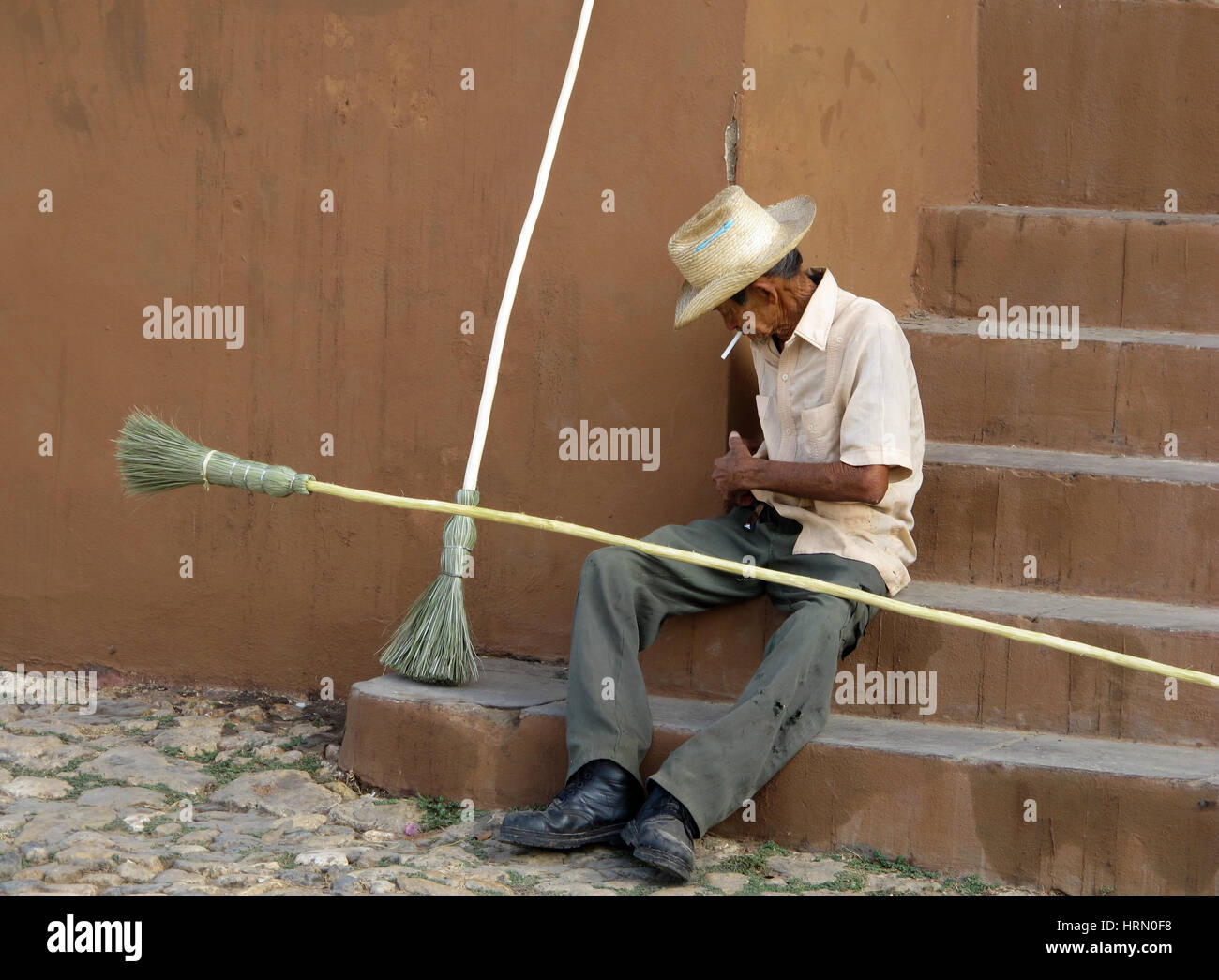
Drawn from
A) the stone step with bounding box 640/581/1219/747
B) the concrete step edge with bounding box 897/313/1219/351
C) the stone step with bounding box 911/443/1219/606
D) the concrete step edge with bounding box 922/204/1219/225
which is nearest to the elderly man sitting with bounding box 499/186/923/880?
the stone step with bounding box 640/581/1219/747

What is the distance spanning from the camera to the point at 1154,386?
13.0 ft

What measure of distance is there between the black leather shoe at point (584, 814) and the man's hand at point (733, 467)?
771 millimetres

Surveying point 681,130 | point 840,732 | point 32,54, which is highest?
point 32,54

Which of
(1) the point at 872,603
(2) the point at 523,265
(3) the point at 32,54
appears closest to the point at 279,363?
(2) the point at 523,265

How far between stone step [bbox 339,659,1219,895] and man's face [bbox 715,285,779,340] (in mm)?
1007

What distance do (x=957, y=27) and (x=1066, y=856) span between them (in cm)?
287

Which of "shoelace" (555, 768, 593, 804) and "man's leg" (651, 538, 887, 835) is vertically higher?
"man's leg" (651, 538, 887, 835)

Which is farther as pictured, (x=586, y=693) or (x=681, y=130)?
(x=681, y=130)

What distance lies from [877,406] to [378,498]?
4.02 feet

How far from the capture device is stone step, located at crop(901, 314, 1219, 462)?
12.9 ft

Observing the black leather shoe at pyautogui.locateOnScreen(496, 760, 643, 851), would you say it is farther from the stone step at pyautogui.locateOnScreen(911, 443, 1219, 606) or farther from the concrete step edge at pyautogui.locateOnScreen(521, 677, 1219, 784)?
the stone step at pyautogui.locateOnScreen(911, 443, 1219, 606)

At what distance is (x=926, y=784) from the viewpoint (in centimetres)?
312

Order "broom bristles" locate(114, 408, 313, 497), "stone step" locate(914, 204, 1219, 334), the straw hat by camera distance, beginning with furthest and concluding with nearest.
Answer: "stone step" locate(914, 204, 1219, 334)
the straw hat
"broom bristles" locate(114, 408, 313, 497)

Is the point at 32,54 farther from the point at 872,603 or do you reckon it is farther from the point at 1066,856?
the point at 1066,856
